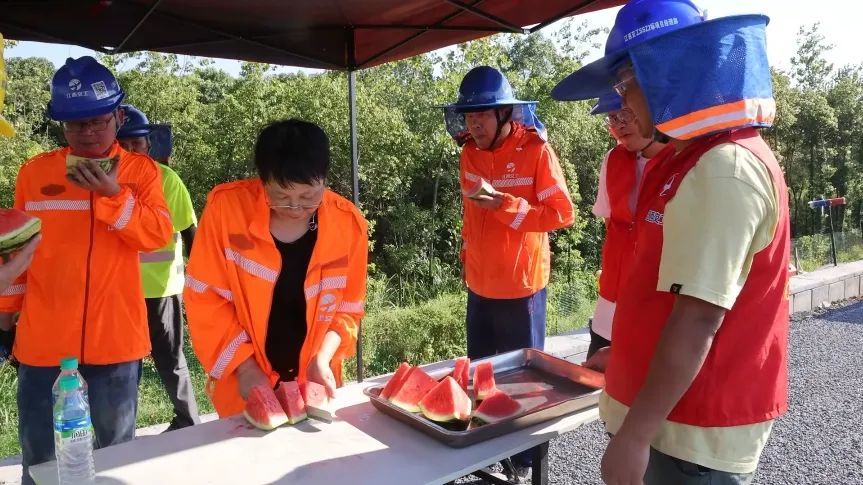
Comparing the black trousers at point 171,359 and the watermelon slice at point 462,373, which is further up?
the watermelon slice at point 462,373

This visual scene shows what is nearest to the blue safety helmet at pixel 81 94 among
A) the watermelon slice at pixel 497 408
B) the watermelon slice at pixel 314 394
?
the watermelon slice at pixel 314 394

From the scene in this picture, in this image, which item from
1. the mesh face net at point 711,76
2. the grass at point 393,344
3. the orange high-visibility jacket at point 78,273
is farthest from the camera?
the grass at point 393,344

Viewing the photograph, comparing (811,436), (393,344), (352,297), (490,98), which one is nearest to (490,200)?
(490,98)

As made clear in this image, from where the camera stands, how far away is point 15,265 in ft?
6.89

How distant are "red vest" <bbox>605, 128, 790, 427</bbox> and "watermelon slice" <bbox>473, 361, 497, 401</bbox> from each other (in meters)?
0.78

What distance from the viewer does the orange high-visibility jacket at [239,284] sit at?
2.32m

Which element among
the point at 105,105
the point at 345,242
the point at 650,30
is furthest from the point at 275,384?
the point at 650,30

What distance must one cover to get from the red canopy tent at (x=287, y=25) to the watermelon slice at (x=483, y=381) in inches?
88.1

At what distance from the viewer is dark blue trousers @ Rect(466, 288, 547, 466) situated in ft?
12.5

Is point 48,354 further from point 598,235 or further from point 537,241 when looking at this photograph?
point 598,235

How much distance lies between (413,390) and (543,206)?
5.68 feet

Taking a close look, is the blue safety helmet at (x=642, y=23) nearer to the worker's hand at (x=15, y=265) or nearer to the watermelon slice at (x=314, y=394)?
the watermelon slice at (x=314, y=394)

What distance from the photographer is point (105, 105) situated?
2879 millimetres

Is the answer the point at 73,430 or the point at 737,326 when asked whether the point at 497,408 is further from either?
the point at 73,430
